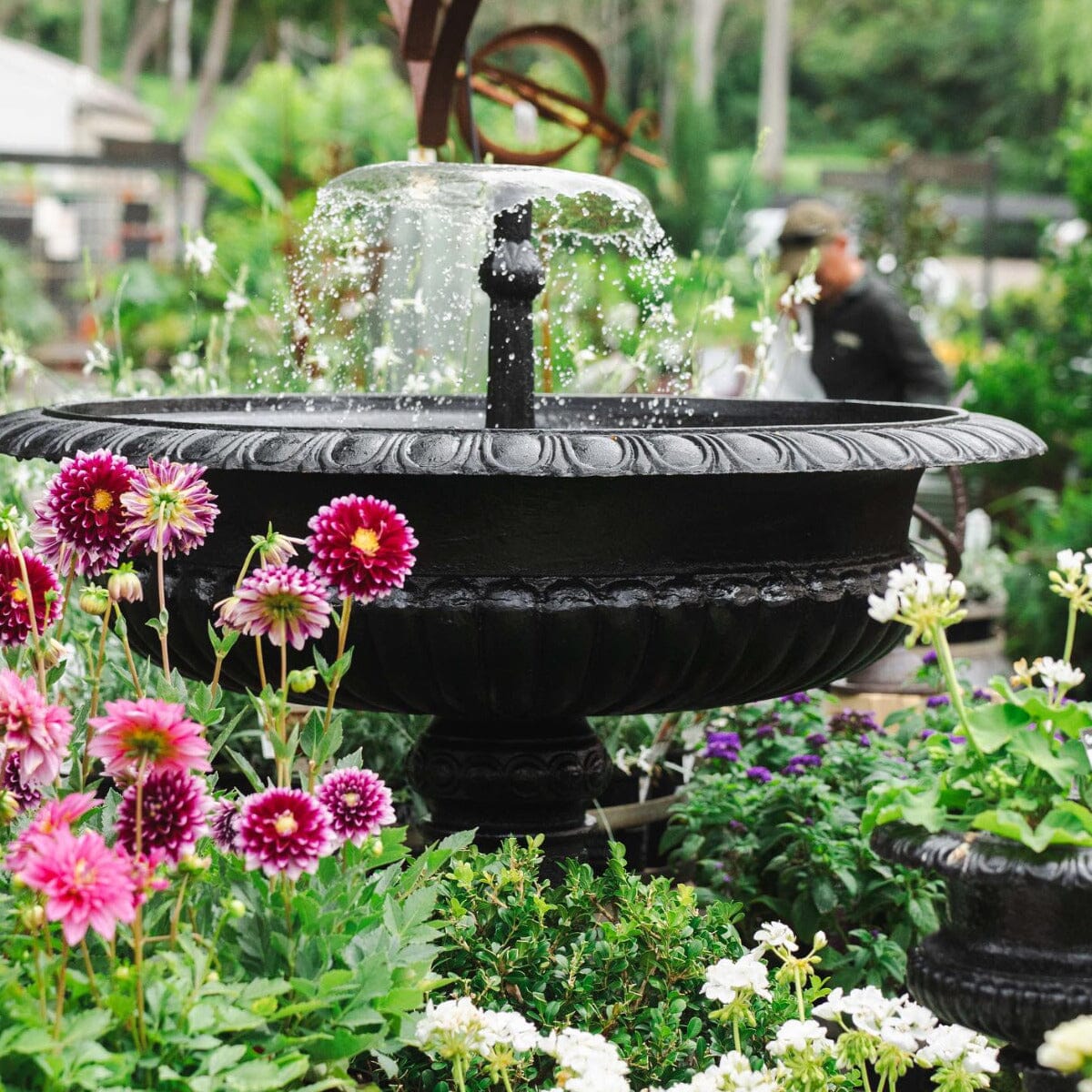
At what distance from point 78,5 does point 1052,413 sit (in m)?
53.9

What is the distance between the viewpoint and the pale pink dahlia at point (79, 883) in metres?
1.43

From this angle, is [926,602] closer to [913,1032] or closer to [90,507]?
[913,1032]

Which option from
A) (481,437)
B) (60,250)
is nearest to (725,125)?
(60,250)

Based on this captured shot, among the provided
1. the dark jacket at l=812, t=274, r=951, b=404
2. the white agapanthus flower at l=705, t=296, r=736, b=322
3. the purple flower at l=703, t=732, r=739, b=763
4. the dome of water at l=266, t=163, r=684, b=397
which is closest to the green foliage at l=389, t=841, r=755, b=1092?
the purple flower at l=703, t=732, r=739, b=763

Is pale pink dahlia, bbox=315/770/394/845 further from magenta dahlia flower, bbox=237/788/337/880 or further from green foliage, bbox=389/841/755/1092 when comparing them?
green foliage, bbox=389/841/755/1092

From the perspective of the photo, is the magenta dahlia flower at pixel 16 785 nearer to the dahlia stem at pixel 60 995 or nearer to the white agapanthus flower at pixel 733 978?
the dahlia stem at pixel 60 995

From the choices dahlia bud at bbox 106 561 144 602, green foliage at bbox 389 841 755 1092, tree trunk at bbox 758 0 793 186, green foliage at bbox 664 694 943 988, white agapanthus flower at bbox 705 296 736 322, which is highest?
tree trunk at bbox 758 0 793 186

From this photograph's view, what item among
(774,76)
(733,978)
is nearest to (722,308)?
(733,978)

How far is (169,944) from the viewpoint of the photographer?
172cm

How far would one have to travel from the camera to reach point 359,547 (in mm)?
1700

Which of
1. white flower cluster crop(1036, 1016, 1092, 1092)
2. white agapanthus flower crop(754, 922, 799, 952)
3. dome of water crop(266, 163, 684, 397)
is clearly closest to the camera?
white flower cluster crop(1036, 1016, 1092, 1092)

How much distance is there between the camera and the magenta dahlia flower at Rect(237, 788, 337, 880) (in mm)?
1577

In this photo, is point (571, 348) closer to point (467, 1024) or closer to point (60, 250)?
point (467, 1024)

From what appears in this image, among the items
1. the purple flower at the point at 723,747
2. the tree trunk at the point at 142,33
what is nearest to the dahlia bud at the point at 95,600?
the purple flower at the point at 723,747
